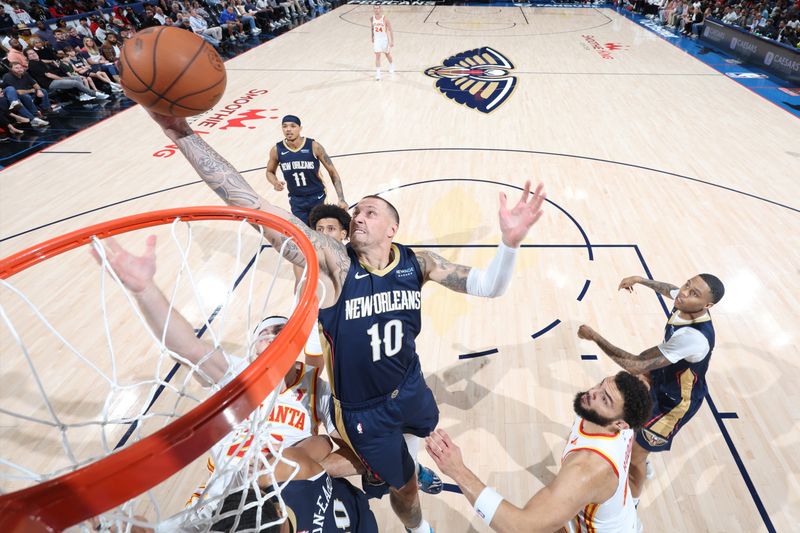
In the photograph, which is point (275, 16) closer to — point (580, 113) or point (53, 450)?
point (580, 113)

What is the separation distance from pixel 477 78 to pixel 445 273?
34.2 feet

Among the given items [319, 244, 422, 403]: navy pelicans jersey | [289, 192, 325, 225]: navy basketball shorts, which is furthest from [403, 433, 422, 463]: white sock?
[289, 192, 325, 225]: navy basketball shorts

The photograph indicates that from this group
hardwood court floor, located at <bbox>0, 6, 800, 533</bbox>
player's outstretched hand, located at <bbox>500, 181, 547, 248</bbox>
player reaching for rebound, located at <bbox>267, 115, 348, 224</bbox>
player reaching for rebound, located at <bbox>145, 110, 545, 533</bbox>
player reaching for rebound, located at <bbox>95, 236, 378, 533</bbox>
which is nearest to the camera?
player reaching for rebound, located at <bbox>95, 236, 378, 533</bbox>

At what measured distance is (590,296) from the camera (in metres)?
4.61

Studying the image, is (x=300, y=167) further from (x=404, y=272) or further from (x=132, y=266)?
(x=132, y=266)

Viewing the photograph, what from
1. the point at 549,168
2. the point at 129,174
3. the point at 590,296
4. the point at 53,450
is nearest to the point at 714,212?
the point at 549,168

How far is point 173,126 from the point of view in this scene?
195cm

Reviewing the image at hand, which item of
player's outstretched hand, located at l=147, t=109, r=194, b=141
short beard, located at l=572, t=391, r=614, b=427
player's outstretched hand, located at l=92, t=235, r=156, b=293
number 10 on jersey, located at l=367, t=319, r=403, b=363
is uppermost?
player's outstretched hand, located at l=147, t=109, r=194, b=141

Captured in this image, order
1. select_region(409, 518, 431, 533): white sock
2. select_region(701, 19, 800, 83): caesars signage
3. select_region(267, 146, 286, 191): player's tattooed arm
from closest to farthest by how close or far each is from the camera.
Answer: select_region(409, 518, 431, 533): white sock
select_region(267, 146, 286, 191): player's tattooed arm
select_region(701, 19, 800, 83): caesars signage

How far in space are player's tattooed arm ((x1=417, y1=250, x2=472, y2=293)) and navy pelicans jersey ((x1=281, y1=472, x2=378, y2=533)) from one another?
3.46 ft

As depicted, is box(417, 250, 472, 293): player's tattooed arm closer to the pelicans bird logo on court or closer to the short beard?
the short beard

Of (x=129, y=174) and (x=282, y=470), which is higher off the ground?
(x=282, y=470)

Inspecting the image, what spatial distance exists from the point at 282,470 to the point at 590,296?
3591mm

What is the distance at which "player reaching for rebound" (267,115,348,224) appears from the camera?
4.70 metres
